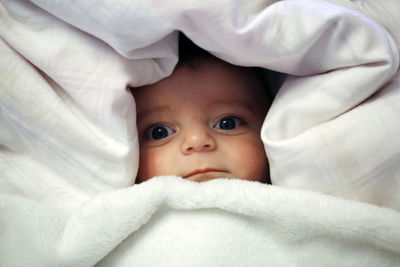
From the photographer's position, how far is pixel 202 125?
0.86 meters

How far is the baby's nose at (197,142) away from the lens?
81 cm

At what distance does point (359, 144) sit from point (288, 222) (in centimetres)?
16

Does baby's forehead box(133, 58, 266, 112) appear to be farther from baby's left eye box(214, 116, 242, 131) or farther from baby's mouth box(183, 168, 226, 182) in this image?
baby's mouth box(183, 168, 226, 182)

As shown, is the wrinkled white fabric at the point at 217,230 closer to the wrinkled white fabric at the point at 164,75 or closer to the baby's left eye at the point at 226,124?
the wrinkled white fabric at the point at 164,75

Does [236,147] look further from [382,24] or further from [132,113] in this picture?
[382,24]

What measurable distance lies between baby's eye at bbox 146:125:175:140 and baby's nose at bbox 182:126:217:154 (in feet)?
0.18

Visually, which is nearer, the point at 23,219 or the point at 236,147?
the point at 23,219

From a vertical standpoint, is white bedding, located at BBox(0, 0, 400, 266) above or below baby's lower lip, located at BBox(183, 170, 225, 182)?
above

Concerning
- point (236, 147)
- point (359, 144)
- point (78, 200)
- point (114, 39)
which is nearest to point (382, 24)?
point (359, 144)

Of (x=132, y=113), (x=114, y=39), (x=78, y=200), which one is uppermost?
(x=114, y=39)

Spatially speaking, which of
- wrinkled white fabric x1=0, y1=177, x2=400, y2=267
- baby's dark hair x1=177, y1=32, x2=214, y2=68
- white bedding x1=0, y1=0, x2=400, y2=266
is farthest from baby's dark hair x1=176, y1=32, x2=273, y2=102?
wrinkled white fabric x1=0, y1=177, x2=400, y2=267

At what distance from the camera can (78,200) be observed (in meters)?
0.80

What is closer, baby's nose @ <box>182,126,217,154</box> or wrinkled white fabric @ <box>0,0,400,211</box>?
wrinkled white fabric @ <box>0,0,400,211</box>

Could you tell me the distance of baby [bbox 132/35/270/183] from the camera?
819 millimetres
